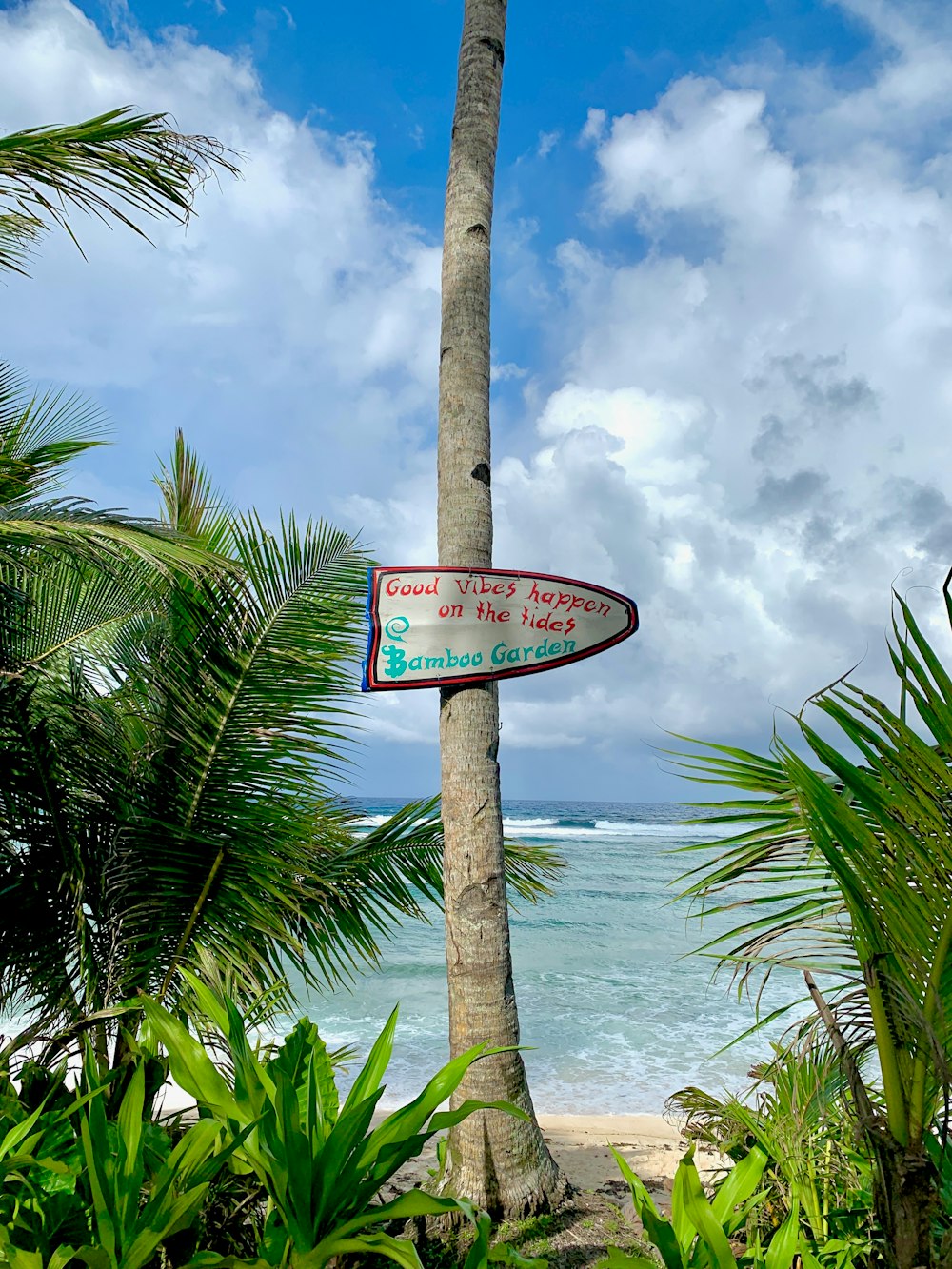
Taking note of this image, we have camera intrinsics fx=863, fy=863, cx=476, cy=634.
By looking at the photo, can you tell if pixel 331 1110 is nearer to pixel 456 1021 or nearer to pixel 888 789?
pixel 456 1021

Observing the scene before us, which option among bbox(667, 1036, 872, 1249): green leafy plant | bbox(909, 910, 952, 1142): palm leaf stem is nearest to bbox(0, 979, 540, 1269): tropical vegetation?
bbox(667, 1036, 872, 1249): green leafy plant

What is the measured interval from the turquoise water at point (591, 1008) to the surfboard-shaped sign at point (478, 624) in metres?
0.83

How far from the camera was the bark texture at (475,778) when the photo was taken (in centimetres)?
317

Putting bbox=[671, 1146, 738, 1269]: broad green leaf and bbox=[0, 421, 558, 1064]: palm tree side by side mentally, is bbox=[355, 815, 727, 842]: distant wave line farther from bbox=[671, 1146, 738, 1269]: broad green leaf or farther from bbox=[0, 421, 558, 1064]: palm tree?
Result: bbox=[671, 1146, 738, 1269]: broad green leaf

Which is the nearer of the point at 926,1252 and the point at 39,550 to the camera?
the point at 926,1252

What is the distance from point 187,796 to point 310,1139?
1.51 metres

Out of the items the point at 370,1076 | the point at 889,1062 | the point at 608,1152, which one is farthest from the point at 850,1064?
the point at 608,1152

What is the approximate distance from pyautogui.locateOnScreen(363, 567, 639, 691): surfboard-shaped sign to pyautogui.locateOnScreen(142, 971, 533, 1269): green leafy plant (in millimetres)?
1395

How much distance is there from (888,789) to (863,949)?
0.35 metres

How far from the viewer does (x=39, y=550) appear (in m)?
4.19

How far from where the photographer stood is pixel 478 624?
3449 millimetres

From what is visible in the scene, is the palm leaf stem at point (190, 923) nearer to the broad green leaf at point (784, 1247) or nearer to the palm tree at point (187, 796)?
the palm tree at point (187, 796)

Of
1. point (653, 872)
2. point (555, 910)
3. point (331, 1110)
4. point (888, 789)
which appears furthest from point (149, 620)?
point (653, 872)

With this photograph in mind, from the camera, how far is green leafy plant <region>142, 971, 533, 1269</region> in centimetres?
198
